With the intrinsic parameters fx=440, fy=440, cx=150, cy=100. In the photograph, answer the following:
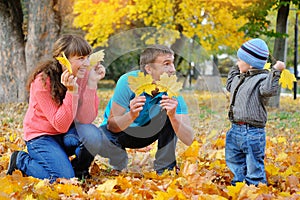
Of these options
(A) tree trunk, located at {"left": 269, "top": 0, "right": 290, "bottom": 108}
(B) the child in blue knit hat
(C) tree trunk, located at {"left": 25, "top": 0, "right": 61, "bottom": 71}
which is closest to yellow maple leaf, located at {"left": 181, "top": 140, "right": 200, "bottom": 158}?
(B) the child in blue knit hat

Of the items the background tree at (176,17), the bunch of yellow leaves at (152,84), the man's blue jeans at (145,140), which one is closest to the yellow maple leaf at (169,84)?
the bunch of yellow leaves at (152,84)

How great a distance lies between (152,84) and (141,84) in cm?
8

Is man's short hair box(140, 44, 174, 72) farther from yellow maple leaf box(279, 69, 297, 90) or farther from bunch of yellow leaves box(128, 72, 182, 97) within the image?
yellow maple leaf box(279, 69, 297, 90)

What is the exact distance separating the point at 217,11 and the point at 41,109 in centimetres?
991

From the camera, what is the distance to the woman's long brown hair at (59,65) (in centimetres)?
324

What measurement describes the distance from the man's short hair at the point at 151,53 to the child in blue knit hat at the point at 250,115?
55 centimetres

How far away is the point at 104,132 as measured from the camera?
3490mm

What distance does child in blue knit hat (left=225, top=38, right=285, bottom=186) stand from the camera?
120 inches

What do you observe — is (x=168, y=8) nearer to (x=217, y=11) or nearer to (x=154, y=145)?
(x=217, y=11)

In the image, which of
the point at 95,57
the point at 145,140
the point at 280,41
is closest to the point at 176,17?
the point at 280,41

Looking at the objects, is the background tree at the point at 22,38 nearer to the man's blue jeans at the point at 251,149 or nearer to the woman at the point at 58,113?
the woman at the point at 58,113

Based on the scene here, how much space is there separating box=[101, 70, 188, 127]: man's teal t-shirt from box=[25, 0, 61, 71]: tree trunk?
662cm

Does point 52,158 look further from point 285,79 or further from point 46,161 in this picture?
point 285,79

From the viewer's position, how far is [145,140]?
11.9ft
